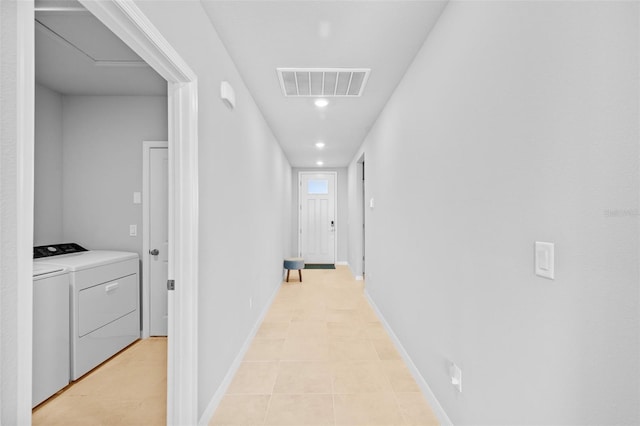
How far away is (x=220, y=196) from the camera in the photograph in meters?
2.16

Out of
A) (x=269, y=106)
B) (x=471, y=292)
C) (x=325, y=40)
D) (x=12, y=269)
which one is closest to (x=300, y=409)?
(x=471, y=292)

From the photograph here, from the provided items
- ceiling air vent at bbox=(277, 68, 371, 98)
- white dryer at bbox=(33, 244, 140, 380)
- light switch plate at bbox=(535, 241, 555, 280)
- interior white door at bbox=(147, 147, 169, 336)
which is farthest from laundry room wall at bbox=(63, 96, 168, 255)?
light switch plate at bbox=(535, 241, 555, 280)

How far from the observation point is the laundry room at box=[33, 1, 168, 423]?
86.1 inches

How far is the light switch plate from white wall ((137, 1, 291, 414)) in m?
1.64

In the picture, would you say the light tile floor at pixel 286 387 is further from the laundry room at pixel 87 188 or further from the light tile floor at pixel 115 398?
the laundry room at pixel 87 188

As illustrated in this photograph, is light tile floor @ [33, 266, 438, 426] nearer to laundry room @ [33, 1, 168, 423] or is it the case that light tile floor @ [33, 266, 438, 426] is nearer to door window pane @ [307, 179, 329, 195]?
laundry room @ [33, 1, 168, 423]

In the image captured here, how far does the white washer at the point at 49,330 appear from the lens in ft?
6.68

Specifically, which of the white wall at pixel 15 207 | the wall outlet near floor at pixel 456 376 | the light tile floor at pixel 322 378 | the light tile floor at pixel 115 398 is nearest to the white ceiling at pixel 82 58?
the white wall at pixel 15 207

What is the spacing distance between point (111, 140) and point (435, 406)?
3.76m

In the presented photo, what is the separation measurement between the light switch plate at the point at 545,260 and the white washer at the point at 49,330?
281 centimetres

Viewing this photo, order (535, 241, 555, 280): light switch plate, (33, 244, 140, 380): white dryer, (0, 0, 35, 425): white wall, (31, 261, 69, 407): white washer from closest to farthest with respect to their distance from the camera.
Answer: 1. (0, 0, 35, 425): white wall
2. (535, 241, 555, 280): light switch plate
3. (31, 261, 69, 407): white washer
4. (33, 244, 140, 380): white dryer

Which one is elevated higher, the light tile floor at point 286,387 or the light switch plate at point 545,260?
the light switch plate at point 545,260

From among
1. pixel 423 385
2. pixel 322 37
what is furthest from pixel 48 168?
pixel 423 385

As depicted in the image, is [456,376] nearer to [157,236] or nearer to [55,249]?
[157,236]
